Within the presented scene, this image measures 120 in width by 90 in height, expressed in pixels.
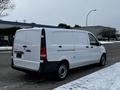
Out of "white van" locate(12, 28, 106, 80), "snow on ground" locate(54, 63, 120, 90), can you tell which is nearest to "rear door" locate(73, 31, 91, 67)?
"white van" locate(12, 28, 106, 80)

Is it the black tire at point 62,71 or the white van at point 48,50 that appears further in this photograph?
the black tire at point 62,71

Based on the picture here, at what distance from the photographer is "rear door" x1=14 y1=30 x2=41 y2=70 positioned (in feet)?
26.3

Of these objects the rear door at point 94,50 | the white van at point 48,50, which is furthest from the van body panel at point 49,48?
the rear door at point 94,50

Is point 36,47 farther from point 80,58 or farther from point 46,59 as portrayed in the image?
point 80,58

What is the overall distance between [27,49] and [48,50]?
828 mm

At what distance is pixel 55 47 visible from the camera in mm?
8211

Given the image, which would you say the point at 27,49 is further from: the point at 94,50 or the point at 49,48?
the point at 94,50

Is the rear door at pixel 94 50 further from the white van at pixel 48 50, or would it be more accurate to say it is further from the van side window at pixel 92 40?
the white van at pixel 48 50

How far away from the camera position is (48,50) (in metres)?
7.95

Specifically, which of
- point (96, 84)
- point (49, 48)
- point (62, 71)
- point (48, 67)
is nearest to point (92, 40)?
point (62, 71)

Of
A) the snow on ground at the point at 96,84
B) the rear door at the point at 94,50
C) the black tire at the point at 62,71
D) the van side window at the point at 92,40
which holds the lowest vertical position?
the snow on ground at the point at 96,84

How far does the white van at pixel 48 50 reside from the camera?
7.93m

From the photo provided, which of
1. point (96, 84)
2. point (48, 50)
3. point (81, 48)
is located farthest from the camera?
point (81, 48)

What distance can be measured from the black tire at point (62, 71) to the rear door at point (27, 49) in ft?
2.96
